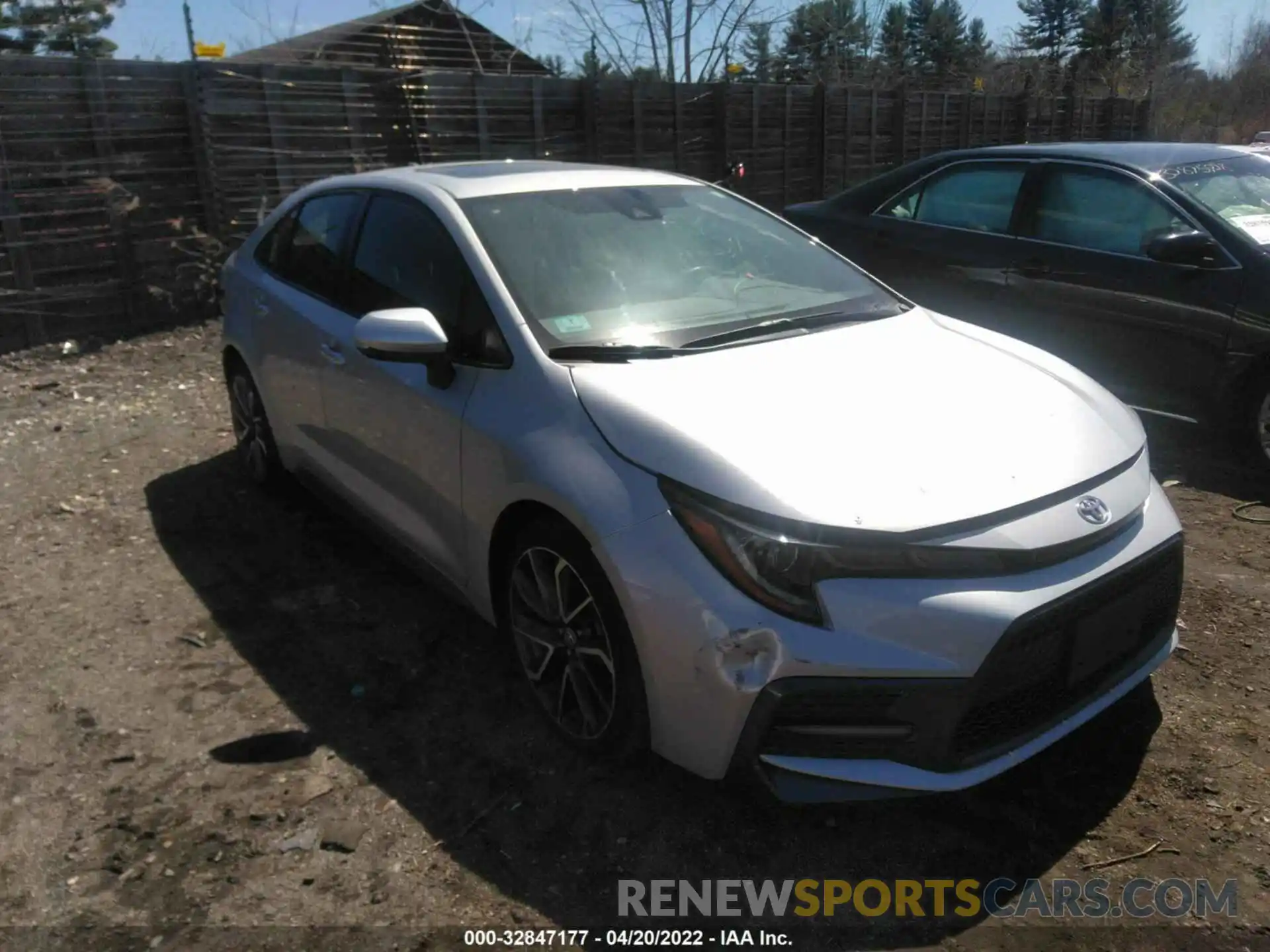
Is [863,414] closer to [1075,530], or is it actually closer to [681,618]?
[1075,530]

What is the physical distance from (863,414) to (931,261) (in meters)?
3.75

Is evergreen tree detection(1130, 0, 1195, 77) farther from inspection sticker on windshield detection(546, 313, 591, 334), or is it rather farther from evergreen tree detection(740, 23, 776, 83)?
inspection sticker on windshield detection(546, 313, 591, 334)

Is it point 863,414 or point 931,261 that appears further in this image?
point 931,261

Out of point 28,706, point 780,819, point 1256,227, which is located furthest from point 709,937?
point 1256,227

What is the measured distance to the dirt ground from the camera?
8.17 ft

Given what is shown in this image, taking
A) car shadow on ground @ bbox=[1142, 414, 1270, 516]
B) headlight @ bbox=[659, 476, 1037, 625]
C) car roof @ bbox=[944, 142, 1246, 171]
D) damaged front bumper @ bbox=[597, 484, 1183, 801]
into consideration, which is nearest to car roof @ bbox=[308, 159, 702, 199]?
damaged front bumper @ bbox=[597, 484, 1183, 801]

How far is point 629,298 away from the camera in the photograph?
3.28 metres

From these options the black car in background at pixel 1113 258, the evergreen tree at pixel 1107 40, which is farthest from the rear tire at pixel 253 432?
the evergreen tree at pixel 1107 40

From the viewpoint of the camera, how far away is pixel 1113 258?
209 inches

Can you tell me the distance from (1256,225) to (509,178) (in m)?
3.81

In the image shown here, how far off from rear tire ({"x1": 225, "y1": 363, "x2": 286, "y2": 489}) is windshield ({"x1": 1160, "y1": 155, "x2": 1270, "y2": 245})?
476cm

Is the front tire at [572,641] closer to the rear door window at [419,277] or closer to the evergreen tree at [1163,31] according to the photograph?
the rear door window at [419,277]

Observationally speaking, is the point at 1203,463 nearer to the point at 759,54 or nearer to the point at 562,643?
the point at 562,643

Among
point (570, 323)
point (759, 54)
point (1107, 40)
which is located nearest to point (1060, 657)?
point (570, 323)
